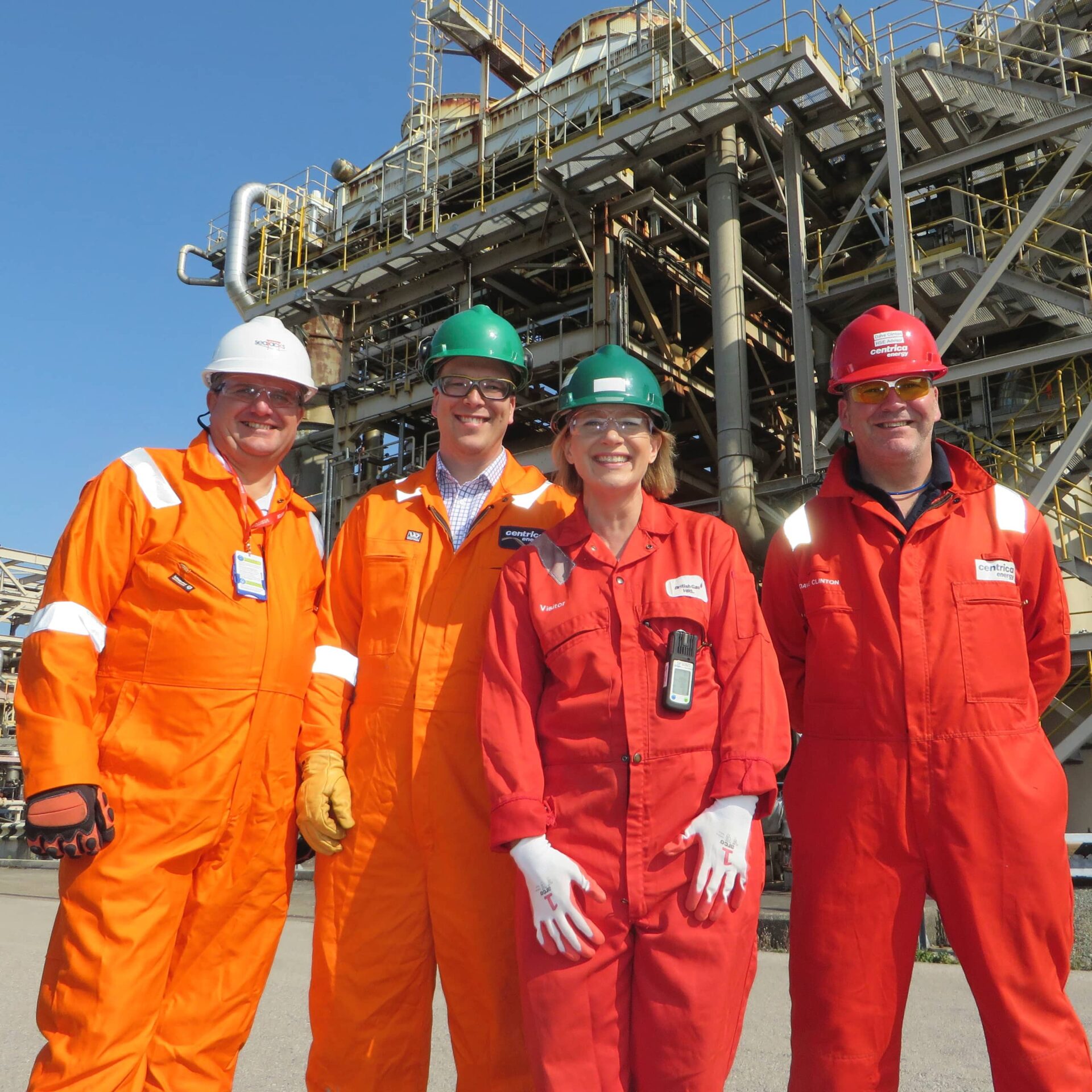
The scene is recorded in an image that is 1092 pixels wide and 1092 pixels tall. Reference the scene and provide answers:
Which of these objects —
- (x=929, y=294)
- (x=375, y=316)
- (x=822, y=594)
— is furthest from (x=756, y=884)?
(x=375, y=316)

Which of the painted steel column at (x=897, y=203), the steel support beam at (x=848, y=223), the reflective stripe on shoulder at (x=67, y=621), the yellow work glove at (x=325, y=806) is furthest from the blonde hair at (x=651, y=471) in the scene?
the steel support beam at (x=848, y=223)

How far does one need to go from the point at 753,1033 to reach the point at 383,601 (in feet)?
9.15

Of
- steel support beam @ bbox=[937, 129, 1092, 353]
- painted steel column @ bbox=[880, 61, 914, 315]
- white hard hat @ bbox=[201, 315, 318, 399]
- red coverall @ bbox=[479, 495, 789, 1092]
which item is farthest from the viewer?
painted steel column @ bbox=[880, 61, 914, 315]

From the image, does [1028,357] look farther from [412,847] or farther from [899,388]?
[412,847]

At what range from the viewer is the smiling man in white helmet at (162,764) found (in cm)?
238

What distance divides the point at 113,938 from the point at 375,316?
15140mm

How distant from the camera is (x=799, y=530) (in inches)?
116

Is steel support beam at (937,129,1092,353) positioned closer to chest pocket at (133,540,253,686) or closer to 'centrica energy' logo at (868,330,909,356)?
'centrica energy' logo at (868,330,909,356)

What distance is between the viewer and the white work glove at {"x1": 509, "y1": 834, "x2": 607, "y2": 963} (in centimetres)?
210

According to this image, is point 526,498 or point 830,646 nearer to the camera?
point 830,646

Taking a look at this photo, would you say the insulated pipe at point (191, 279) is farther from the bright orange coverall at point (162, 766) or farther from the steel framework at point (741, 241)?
the bright orange coverall at point (162, 766)

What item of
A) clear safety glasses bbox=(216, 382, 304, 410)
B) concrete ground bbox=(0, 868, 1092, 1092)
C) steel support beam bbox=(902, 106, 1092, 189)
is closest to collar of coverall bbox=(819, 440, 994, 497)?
clear safety glasses bbox=(216, 382, 304, 410)

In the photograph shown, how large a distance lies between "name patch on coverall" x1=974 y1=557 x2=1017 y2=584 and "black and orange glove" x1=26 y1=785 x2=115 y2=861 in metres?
2.55

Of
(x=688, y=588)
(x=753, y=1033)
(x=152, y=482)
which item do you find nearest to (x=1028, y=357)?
(x=753, y=1033)
